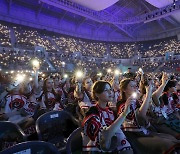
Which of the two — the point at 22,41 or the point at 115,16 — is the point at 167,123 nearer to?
the point at 22,41

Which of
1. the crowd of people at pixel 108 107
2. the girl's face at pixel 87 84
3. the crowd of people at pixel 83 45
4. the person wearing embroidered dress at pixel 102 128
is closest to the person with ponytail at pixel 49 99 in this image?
the crowd of people at pixel 108 107

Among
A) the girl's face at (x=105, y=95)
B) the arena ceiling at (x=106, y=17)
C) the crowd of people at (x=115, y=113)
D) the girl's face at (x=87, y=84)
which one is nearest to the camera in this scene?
the crowd of people at (x=115, y=113)

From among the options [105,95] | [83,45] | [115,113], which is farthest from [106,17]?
[105,95]

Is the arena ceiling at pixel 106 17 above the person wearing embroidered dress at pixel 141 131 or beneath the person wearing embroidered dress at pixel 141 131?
above

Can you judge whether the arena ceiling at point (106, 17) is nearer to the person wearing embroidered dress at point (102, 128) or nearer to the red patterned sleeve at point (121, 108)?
the red patterned sleeve at point (121, 108)

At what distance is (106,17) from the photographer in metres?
33.9

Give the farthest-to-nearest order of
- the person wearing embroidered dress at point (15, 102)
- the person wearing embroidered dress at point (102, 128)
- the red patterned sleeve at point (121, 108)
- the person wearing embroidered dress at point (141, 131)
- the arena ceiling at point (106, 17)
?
the arena ceiling at point (106, 17)
the person wearing embroidered dress at point (15, 102)
the red patterned sleeve at point (121, 108)
the person wearing embroidered dress at point (141, 131)
the person wearing embroidered dress at point (102, 128)

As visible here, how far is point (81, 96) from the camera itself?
423 centimetres

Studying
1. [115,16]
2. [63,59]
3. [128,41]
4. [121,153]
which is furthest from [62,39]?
[121,153]

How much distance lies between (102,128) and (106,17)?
33.6 meters

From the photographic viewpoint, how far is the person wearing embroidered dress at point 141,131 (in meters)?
2.69

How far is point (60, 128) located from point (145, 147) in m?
1.42

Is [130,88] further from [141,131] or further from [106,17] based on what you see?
[106,17]

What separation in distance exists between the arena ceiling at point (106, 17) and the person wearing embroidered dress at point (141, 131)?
24.5 meters
